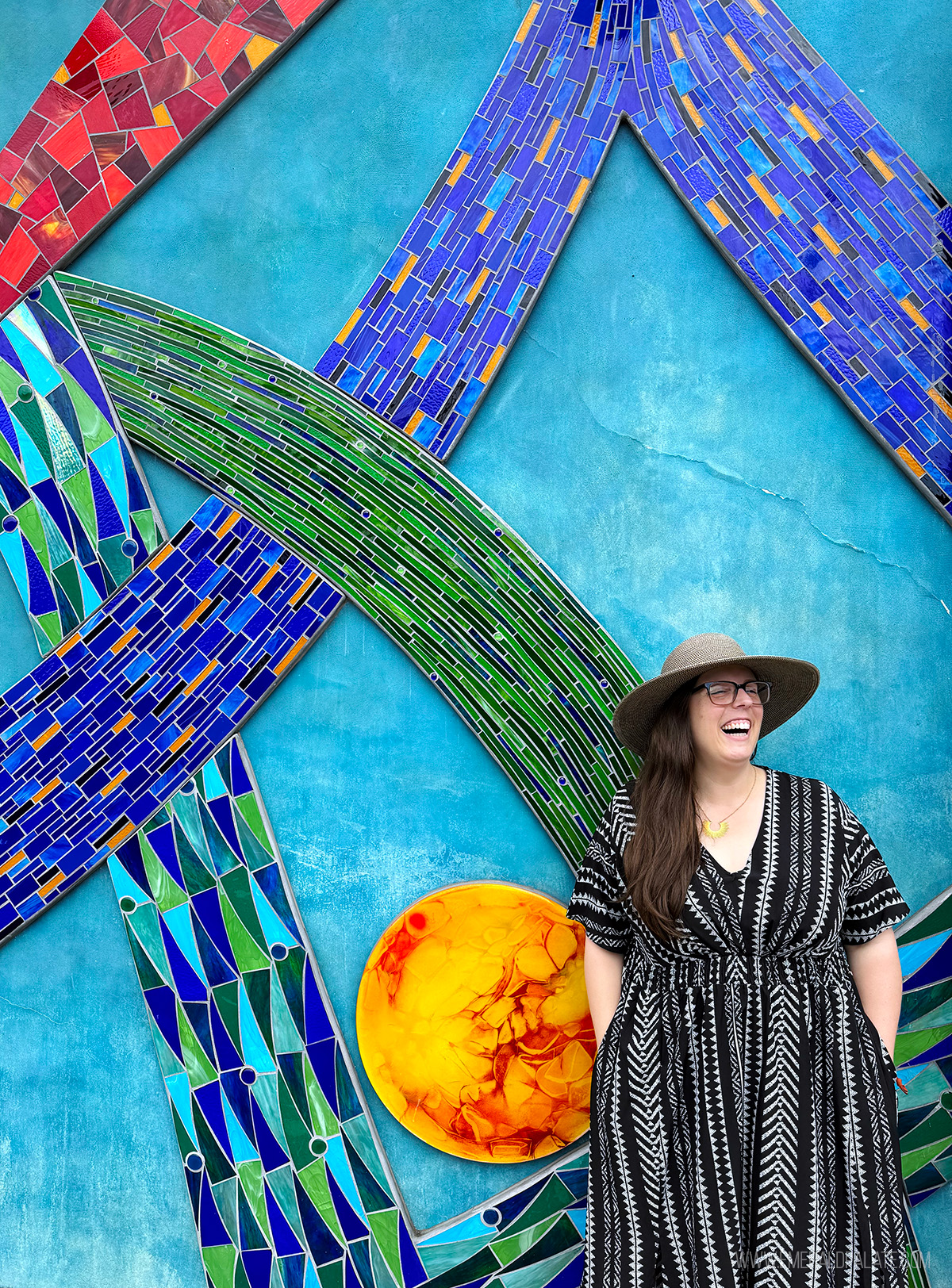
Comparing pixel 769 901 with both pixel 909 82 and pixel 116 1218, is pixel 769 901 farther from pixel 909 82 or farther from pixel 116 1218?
pixel 909 82

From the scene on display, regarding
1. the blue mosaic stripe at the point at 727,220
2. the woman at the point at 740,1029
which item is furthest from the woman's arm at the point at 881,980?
the blue mosaic stripe at the point at 727,220

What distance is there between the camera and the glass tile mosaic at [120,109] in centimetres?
213

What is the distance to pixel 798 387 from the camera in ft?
6.97

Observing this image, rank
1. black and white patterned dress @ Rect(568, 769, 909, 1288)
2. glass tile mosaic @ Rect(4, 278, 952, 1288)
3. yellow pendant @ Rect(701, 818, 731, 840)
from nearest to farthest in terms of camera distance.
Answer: black and white patterned dress @ Rect(568, 769, 909, 1288) < yellow pendant @ Rect(701, 818, 731, 840) < glass tile mosaic @ Rect(4, 278, 952, 1288)

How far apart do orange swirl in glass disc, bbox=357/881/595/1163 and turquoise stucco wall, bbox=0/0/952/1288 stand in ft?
0.37

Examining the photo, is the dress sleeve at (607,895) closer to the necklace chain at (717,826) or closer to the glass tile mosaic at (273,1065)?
the necklace chain at (717,826)

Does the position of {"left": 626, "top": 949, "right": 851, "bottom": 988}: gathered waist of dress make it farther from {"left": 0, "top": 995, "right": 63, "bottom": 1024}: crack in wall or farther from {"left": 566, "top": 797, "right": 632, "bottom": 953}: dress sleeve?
{"left": 0, "top": 995, "right": 63, "bottom": 1024}: crack in wall

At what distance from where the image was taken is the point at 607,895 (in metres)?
1.81

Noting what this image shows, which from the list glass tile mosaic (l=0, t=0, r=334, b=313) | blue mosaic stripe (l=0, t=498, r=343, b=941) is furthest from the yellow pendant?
→ glass tile mosaic (l=0, t=0, r=334, b=313)

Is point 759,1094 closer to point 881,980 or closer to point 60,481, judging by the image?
point 881,980

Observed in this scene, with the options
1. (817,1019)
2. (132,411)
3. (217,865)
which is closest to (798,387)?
(817,1019)

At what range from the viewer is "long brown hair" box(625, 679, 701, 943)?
5.45 ft

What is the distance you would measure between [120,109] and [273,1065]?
83.1 inches

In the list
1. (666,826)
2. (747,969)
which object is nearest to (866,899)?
(747,969)
